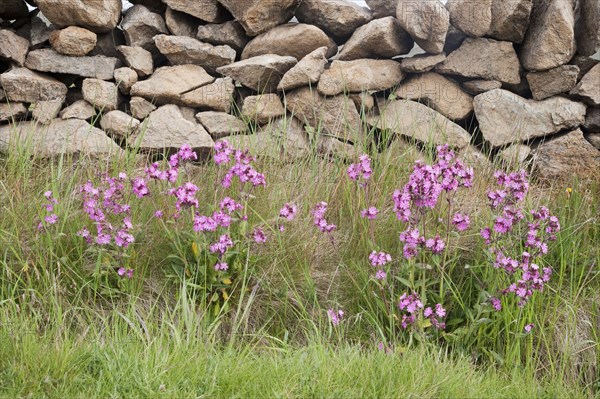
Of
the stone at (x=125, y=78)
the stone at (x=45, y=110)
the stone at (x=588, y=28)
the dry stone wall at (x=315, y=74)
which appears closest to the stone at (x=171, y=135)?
the dry stone wall at (x=315, y=74)

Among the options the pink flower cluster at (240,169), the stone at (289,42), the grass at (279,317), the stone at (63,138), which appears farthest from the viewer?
the stone at (289,42)

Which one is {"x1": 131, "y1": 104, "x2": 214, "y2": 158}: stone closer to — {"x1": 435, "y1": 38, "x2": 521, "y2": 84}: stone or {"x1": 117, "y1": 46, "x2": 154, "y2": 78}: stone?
{"x1": 117, "y1": 46, "x2": 154, "y2": 78}: stone

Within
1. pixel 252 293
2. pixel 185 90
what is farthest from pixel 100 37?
pixel 252 293

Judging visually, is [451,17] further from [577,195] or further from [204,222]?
[204,222]

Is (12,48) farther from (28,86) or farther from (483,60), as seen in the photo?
(483,60)

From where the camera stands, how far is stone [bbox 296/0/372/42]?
521cm

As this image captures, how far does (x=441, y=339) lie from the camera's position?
10.8 ft

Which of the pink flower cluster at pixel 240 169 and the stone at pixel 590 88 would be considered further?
the stone at pixel 590 88

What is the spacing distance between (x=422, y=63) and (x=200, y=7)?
5.57ft

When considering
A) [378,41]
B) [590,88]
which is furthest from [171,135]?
[590,88]

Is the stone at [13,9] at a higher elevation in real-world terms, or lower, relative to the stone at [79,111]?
higher

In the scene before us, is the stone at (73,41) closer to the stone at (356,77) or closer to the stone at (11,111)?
the stone at (11,111)

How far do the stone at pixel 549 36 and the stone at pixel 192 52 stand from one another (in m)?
2.19

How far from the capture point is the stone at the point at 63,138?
15.1 feet
